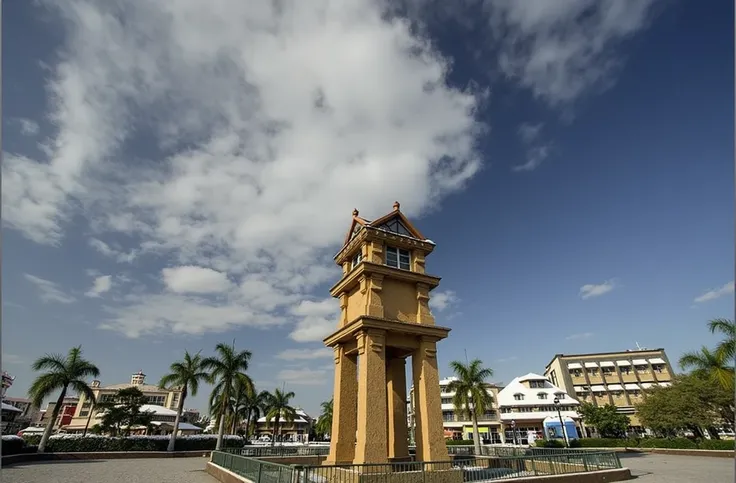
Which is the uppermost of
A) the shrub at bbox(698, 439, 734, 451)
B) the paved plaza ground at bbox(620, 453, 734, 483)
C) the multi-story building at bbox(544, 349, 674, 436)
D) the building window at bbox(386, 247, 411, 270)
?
the multi-story building at bbox(544, 349, 674, 436)

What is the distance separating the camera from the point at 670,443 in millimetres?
34906

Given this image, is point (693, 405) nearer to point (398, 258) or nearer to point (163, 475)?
point (398, 258)

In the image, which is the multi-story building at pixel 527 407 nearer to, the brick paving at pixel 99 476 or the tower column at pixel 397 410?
the tower column at pixel 397 410

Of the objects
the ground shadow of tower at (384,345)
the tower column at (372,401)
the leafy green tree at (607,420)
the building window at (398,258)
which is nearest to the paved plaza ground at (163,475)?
the ground shadow of tower at (384,345)

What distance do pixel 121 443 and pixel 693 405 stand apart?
52398mm

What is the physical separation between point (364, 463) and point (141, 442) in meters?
31.2

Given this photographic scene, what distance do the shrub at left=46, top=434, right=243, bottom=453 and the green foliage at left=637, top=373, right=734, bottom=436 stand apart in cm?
4459

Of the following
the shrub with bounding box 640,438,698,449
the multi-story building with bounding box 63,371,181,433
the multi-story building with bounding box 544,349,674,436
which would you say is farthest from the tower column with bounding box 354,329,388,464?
the multi-story building with bounding box 63,371,181,433

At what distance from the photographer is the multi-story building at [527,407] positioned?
58.8m

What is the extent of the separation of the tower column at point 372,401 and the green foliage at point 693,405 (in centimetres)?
3426

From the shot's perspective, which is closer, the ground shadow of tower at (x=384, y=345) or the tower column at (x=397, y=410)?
the ground shadow of tower at (x=384, y=345)

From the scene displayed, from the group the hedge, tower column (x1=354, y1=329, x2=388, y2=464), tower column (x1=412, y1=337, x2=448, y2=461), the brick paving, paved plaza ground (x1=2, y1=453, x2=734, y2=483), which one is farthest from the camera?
the hedge

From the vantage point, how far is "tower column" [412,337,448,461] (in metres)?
16.1

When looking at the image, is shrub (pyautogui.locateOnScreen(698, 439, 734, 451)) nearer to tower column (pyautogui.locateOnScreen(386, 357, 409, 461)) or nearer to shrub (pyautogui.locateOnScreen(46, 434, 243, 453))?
tower column (pyautogui.locateOnScreen(386, 357, 409, 461))
